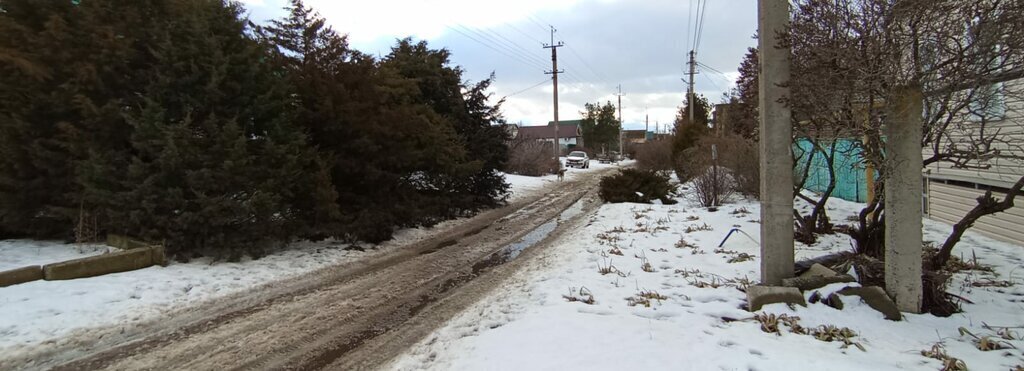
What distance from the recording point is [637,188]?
49.9 feet

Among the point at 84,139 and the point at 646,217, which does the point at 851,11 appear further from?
the point at 84,139

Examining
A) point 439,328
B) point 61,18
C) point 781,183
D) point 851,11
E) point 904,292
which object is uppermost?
point 61,18

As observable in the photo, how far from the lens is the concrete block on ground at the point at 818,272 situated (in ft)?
16.4

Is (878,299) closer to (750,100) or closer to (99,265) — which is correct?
(750,100)

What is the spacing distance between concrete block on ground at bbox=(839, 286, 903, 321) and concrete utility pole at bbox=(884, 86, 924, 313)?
0.17 metres

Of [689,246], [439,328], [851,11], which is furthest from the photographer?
[689,246]

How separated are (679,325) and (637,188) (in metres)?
11.1

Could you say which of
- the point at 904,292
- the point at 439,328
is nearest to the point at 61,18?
the point at 439,328

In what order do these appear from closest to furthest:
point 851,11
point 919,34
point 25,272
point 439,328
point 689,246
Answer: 1. point 919,34
2. point 851,11
3. point 439,328
4. point 25,272
5. point 689,246

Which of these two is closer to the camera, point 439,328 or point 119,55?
point 439,328

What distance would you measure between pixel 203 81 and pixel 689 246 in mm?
7606

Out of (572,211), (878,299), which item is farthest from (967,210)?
(572,211)

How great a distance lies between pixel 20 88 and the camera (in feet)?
22.6

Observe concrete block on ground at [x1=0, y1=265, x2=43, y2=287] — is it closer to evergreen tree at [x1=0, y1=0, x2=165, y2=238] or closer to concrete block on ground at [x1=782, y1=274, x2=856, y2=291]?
evergreen tree at [x1=0, y1=0, x2=165, y2=238]
